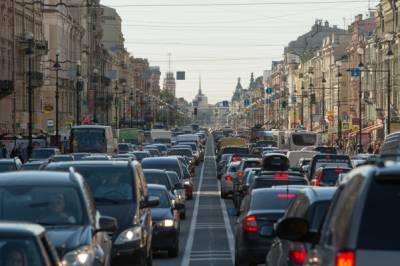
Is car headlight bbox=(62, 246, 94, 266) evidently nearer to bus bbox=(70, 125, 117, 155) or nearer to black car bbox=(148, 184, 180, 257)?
black car bbox=(148, 184, 180, 257)

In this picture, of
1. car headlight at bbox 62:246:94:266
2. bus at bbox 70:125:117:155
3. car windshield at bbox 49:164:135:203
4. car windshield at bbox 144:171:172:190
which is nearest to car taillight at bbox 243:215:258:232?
car windshield at bbox 49:164:135:203

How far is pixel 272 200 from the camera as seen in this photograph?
19.4 m

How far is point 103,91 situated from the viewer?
484 ft

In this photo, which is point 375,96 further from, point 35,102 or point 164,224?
point 164,224

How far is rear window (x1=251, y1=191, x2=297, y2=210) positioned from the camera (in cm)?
1923

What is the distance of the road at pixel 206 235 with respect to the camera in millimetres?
23130

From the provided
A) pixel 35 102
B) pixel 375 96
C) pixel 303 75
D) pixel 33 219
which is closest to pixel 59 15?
pixel 35 102

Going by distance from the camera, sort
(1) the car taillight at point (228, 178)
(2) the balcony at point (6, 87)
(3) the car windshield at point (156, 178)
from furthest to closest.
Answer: (2) the balcony at point (6, 87), (1) the car taillight at point (228, 178), (3) the car windshield at point (156, 178)

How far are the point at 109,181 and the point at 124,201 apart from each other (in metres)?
0.76

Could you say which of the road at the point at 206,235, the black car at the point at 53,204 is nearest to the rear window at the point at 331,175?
the road at the point at 206,235

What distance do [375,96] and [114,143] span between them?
49.4 m

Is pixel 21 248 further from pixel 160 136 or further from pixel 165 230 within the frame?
pixel 160 136

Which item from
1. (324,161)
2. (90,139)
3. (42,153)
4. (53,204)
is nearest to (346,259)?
(53,204)

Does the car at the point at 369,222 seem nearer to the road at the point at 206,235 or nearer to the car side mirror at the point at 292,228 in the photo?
the car side mirror at the point at 292,228
